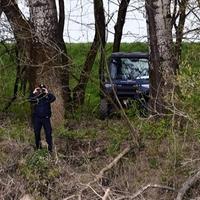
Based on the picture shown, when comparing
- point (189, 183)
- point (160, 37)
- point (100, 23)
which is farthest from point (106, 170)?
point (100, 23)

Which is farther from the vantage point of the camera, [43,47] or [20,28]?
[20,28]

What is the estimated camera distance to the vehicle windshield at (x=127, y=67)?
19.5m

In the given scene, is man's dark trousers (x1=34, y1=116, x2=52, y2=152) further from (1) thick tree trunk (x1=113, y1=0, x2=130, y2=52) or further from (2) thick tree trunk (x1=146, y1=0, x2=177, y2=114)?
(1) thick tree trunk (x1=113, y1=0, x2=130, y2=52)

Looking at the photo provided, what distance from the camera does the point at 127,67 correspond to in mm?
20031

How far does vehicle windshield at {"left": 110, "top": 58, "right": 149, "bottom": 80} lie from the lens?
19.5m

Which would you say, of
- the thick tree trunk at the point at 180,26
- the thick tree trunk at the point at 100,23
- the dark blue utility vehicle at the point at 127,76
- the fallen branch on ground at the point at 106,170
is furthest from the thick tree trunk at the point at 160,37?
the dark blue utility vehicle at the point at 127,76

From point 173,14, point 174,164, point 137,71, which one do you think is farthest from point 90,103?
point 174,164

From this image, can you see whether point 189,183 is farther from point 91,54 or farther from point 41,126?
point 91,54

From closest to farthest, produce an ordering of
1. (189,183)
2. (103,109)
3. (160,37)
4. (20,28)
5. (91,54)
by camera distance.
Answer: (189,183)
(160,37)
(20,28)
(103,109)
(91,54)

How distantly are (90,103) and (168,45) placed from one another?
5.92 m

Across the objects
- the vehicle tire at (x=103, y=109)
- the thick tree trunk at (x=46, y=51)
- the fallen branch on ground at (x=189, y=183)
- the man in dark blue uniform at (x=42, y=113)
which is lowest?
the fallen branch on ground at (x=189, y=183)

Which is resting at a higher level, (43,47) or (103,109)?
(43,47)

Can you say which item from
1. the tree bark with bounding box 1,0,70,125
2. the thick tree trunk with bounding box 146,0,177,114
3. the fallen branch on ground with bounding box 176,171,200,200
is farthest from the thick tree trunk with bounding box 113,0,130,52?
the fallen branch on ground with bounding box 176,171,200,200

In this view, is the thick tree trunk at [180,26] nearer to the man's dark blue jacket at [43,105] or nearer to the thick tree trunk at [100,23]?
the thick tree trunk at [100,23]
